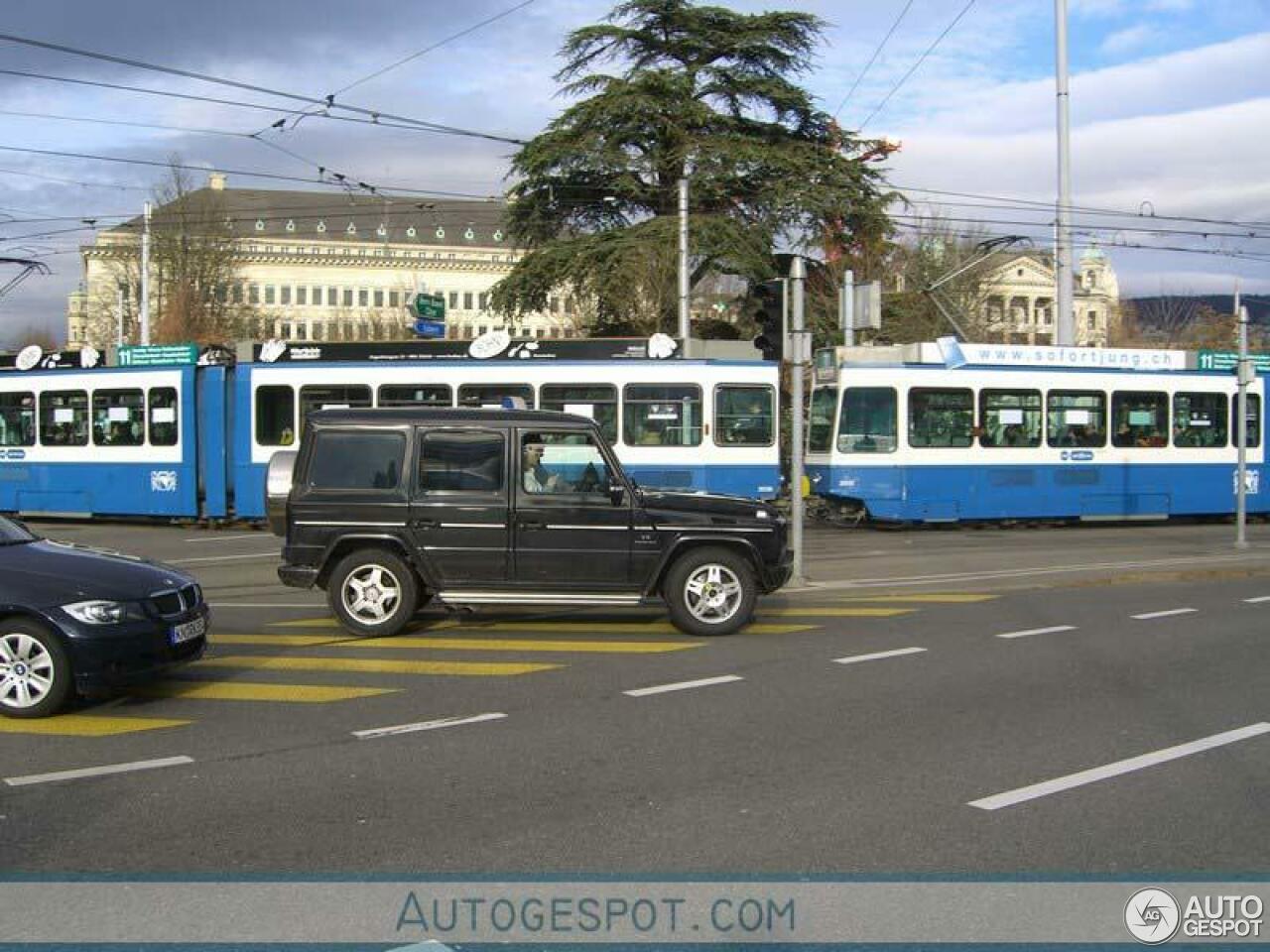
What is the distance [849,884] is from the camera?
462cm

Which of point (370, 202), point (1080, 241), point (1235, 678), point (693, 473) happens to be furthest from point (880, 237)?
point (370, 202)

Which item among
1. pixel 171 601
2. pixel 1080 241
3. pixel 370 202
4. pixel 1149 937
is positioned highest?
pixel 370 202

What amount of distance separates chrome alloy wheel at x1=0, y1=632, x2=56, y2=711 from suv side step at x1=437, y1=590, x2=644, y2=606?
12.0ft

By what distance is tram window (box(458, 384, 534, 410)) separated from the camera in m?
20.4

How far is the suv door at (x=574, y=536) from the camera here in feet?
33.9

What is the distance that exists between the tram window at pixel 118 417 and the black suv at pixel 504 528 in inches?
523

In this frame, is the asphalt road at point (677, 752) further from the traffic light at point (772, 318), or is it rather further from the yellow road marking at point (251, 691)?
the traffic light at point (772, 318)

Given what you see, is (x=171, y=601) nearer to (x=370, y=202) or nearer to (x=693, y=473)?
(x=693, y=473)

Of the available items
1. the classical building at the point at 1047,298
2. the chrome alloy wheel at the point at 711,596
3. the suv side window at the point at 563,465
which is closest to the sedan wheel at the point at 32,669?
→ the suv side window at the point at 563,465

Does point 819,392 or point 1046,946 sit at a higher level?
point 819,392

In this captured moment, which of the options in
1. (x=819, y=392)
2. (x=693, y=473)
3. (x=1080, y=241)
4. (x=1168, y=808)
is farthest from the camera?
(x=1080, y=241)

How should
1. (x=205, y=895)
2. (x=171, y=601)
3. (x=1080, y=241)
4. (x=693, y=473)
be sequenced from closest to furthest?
(x=205, y=895)
(x=171, y=601)
(x=693, y=473)
(x=1080, y=241)

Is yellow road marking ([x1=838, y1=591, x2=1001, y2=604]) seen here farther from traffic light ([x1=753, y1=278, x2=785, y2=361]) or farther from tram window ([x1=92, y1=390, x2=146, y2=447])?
tram window ([x1=92, y1=390, x2=146, y2=447])

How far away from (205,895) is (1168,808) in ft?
13.9
